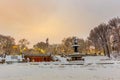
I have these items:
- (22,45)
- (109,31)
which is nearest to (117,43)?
(109,31)

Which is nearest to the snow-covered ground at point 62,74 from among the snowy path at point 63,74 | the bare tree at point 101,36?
the snowy path at point 63,74

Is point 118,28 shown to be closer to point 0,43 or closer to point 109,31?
point 109,31

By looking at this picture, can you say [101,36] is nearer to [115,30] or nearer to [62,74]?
[115,30]

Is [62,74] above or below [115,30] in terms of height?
below

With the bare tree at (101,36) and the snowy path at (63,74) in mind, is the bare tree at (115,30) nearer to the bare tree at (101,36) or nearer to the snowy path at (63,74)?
the bare tree at (101,36)

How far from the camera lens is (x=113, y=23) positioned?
3302 inches

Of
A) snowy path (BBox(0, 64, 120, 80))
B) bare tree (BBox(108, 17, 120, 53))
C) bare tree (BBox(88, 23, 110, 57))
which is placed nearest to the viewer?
snowy path (BBox(0, 64, 120, 80))

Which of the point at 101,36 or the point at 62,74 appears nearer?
the point at 62,74

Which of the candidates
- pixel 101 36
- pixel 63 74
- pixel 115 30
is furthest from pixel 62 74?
pixel 101 36

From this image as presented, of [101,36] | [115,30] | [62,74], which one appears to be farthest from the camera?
[101,36]

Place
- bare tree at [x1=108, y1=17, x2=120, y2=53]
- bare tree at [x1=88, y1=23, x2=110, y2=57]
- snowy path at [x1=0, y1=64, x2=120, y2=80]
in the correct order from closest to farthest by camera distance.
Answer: snowy path at [x1=0, y1=64, x2=120, y2=80], bare tree at [x1=108, y1=17, x2=120, y2=53], bare tree at [x1=88, y1=23, x2=110, y2=57]

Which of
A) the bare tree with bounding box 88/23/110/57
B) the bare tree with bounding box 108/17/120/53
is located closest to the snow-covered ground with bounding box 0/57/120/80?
the bare tree with bounding box 108/17/120/53

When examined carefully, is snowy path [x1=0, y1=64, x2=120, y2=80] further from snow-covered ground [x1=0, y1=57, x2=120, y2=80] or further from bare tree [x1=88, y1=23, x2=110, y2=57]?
bare tree [x1=88, y1=23, x2=110, y2=57]

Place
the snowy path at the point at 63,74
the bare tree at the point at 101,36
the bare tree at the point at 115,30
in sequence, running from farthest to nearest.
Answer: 1. the bare tree at the point at 101,36
2. the bare tree at the point at 115,30
3. the snowy path at the point at 63,74
